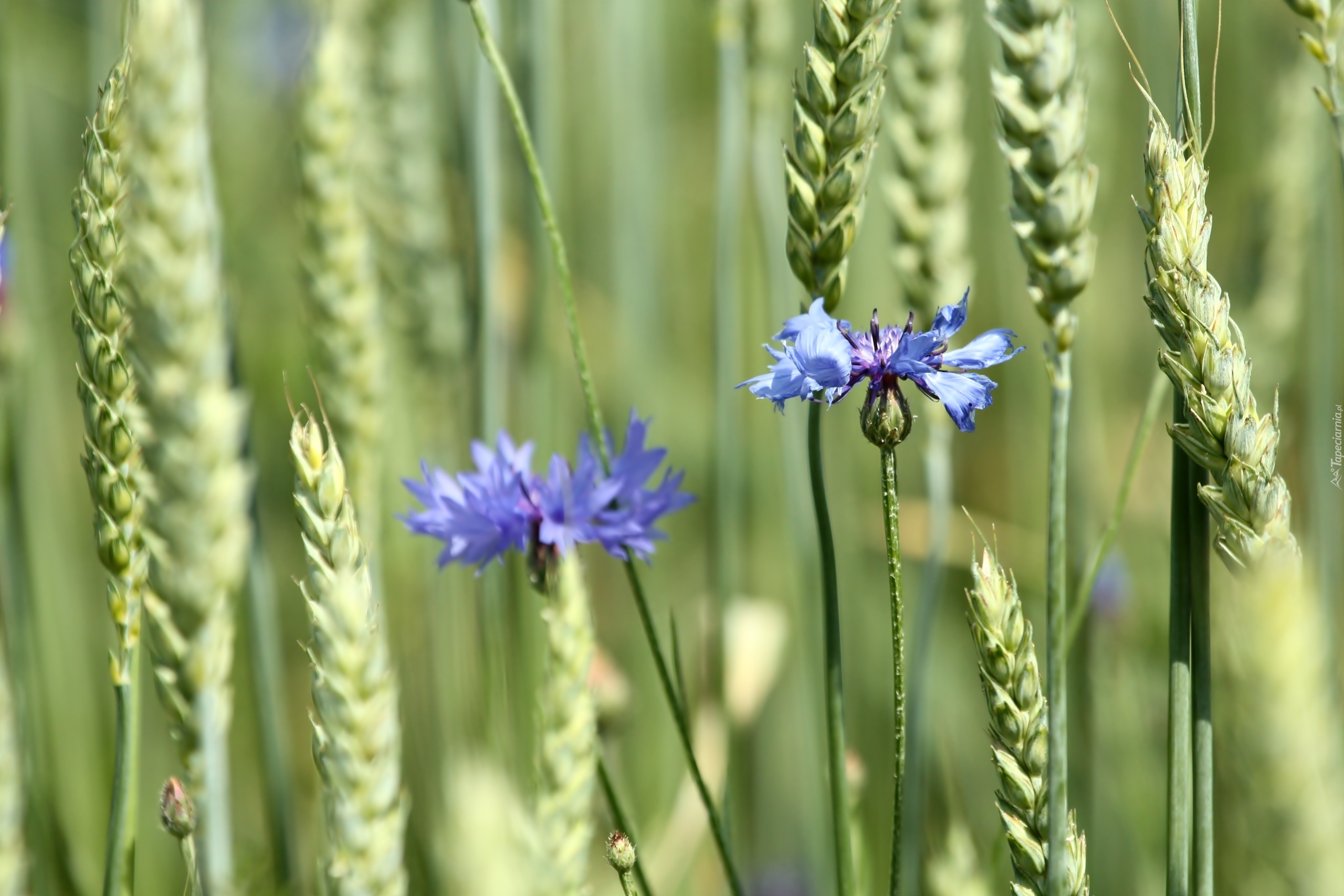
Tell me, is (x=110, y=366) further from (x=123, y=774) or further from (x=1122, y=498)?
(x=1122, y=498)

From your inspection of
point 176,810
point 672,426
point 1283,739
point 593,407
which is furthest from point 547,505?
point 672,426

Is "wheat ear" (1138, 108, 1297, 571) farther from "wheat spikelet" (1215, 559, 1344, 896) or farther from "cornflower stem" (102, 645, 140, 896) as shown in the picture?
"cornflower stem" (102, 645, 140, 896)

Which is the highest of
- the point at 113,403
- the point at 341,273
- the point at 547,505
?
the point at 341,273

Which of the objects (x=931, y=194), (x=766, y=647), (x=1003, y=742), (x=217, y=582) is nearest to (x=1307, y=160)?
(x=931, y=194)

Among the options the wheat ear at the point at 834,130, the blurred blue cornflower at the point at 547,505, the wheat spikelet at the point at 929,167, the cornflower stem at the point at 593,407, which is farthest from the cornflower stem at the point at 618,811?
the wheat spikelet at the point at 929,167

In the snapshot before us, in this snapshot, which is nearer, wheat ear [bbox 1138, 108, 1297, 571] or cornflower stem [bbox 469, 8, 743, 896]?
wheat ear [bbox 1138, 108, 1297, 571]

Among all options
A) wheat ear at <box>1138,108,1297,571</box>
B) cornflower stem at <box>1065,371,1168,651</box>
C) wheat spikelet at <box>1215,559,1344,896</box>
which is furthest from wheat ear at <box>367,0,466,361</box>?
wheat spikelet at <box>1215,559,1344,896</box>
